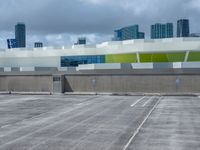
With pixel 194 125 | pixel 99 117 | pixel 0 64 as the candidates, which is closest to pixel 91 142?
pixel 194 125

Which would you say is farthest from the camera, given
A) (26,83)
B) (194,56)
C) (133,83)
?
(194,56)

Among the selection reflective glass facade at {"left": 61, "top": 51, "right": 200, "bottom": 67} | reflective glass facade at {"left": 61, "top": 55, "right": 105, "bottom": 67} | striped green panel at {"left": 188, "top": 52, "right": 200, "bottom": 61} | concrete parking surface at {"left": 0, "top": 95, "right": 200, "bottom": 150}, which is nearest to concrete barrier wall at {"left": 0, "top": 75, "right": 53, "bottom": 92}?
reflective glass facade at {"left": 61, "top": 51, "right": 200, "bottom": 67}

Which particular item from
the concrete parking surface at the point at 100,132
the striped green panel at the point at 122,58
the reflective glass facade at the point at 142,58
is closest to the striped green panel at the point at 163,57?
the reflective glass facade at the point at 142,58

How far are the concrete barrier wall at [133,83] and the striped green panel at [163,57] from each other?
44.2ft

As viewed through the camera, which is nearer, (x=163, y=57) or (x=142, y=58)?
(x=163, y=57)

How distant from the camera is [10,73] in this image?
62.1 m

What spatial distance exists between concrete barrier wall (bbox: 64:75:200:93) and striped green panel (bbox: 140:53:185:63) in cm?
1347

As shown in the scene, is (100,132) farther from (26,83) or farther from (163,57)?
(163,57)

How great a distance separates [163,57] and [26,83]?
76.8ft

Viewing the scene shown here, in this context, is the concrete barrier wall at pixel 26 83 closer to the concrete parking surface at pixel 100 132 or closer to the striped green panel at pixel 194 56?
the striped green panel at pixel 194 56

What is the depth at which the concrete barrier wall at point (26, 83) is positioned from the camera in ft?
192

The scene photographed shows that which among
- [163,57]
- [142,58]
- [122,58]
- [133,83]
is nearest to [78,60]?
[122,58]

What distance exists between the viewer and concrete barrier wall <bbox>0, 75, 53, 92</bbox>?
192ft

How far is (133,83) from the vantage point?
5434cm
